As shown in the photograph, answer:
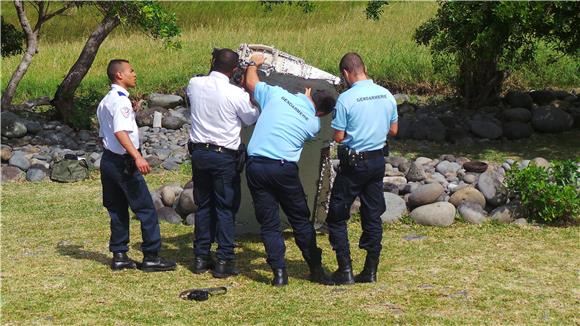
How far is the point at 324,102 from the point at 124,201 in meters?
1.94

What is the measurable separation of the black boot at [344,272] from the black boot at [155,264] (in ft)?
4.87

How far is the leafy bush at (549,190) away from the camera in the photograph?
10047 millimetres

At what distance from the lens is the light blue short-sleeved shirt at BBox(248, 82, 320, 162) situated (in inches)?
306

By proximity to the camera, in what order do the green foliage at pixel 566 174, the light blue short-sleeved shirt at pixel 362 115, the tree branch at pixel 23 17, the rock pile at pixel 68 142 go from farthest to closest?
the tree branch at pixel 23 17 < the rock pile at pixel 68 142 < the green foliage at pixel 566 174 < the light blue short-sleeved shirt at pixel 362 115

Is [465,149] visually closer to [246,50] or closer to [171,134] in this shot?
[171,134]

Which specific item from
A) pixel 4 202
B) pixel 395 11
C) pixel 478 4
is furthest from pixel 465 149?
pixel 395 11

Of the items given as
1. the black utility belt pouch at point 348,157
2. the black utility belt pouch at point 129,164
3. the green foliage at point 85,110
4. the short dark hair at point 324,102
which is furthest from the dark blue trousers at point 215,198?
the green foliage at point 85,110

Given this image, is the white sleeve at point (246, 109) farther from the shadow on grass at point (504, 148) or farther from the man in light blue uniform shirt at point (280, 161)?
the shadow on grass at point (504, 148)

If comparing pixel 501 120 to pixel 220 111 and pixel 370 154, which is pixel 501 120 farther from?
pixel 220 111

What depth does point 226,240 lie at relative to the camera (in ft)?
27.2

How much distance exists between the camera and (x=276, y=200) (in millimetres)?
7961

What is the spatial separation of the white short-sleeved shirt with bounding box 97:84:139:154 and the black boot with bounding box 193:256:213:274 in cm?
114

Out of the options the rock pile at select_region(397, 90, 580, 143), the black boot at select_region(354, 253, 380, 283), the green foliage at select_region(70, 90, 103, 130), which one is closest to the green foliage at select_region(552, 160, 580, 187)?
the black boot at select_region(354, 253, 380, 283)

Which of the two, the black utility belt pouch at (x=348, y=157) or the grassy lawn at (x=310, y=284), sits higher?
the black utility belt pouch at (x=348, y=157)
